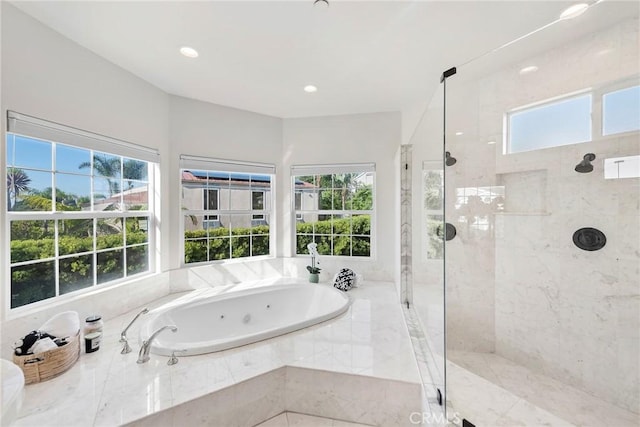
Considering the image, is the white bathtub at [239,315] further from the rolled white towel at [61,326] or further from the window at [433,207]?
the window at [433,207]

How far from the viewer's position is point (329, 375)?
1.73 meters

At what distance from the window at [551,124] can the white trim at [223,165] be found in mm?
2677

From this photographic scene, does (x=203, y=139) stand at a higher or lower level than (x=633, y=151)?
higher

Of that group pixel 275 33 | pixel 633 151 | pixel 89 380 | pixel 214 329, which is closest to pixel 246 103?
pixel 275 33

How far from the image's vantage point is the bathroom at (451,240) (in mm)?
1674

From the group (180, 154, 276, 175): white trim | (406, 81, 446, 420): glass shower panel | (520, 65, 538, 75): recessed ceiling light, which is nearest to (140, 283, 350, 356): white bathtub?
(406, 81, 446, 420): glass shower panel

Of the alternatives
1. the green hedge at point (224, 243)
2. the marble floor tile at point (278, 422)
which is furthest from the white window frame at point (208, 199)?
the marble floor tile at point (278, 422)

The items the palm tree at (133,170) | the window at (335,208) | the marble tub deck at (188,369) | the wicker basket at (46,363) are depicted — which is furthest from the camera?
the window at (335,208)

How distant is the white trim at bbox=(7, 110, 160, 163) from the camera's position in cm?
173

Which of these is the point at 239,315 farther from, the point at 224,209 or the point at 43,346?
the point at 43,346

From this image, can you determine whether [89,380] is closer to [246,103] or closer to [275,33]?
[275,33]

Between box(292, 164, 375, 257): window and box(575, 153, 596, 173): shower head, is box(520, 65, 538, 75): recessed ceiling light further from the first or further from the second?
box(292, 164, 375, 257): window

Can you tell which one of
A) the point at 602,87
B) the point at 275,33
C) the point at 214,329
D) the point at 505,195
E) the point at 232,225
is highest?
the point at 275,33

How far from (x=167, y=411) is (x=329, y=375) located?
931 mm
